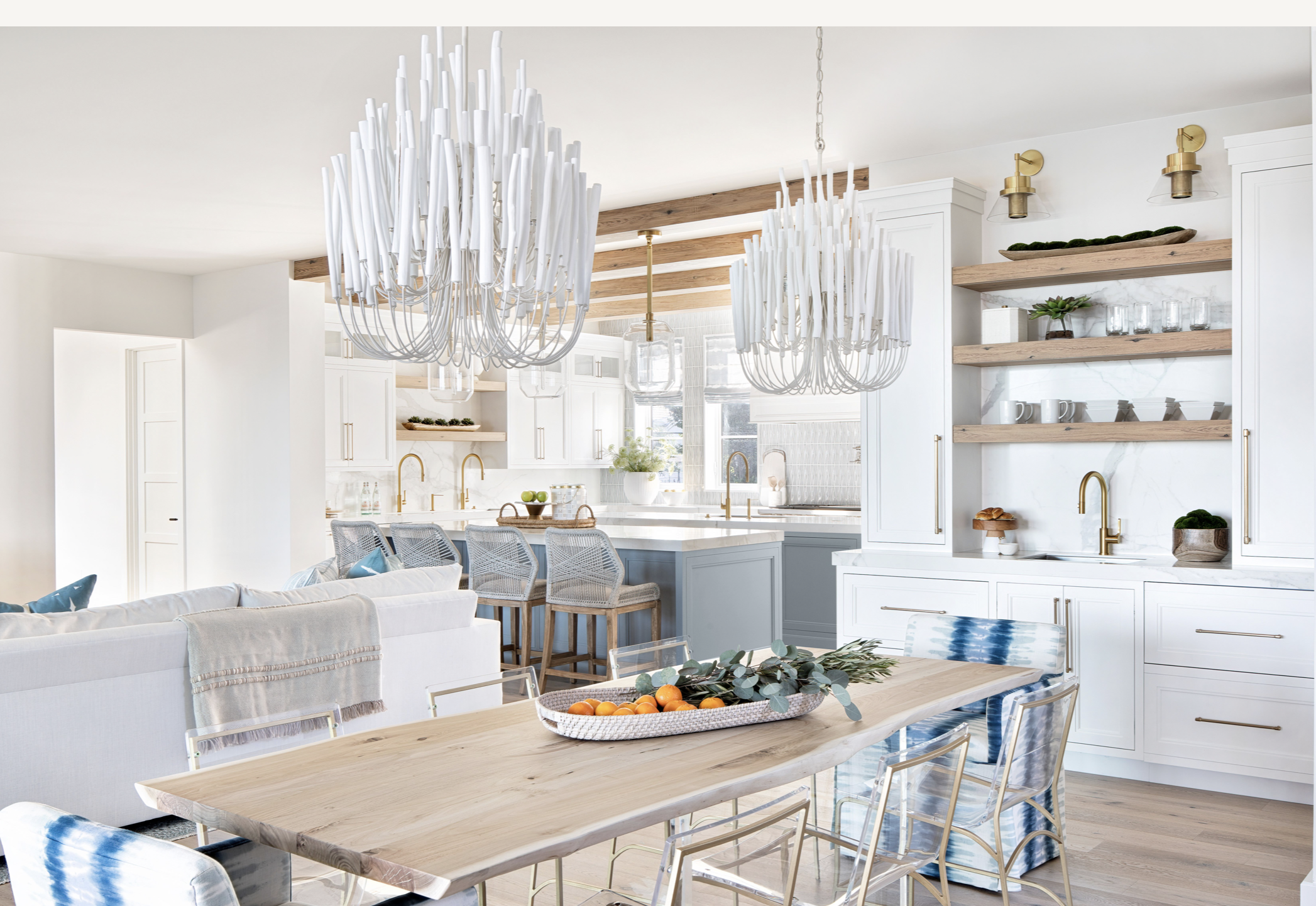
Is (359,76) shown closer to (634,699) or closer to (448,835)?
(634,699)

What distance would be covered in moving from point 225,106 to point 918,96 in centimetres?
267

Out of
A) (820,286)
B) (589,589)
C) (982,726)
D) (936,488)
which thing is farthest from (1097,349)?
(589,589)

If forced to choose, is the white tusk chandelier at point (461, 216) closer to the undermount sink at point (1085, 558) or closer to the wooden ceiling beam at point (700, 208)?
the undermount sink at point (1085, 558)

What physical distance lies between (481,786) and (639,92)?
283 cm

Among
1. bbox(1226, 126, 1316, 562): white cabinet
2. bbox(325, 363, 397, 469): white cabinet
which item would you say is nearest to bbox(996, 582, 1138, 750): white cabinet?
bbox(1226, 126, 1316, 562): white cabinet

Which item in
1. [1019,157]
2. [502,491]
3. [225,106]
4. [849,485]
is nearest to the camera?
[225,106]

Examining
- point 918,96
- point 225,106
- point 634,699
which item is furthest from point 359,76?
point 634,699

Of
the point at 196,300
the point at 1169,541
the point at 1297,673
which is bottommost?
the point at 1297,673

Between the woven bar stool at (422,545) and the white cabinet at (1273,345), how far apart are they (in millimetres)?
3870

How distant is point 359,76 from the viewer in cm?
395

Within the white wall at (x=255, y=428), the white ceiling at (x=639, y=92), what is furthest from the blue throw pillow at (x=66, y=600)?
the white wall at (x=255, y=428)

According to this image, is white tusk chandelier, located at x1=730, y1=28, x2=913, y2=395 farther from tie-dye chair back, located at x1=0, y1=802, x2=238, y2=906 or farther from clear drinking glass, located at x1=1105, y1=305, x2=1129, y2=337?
tie-dye chair back, located at x1=0, y1=802, x2=238, y2=906

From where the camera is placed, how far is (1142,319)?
13.9ft

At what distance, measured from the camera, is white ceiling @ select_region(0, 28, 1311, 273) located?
3557 mm
